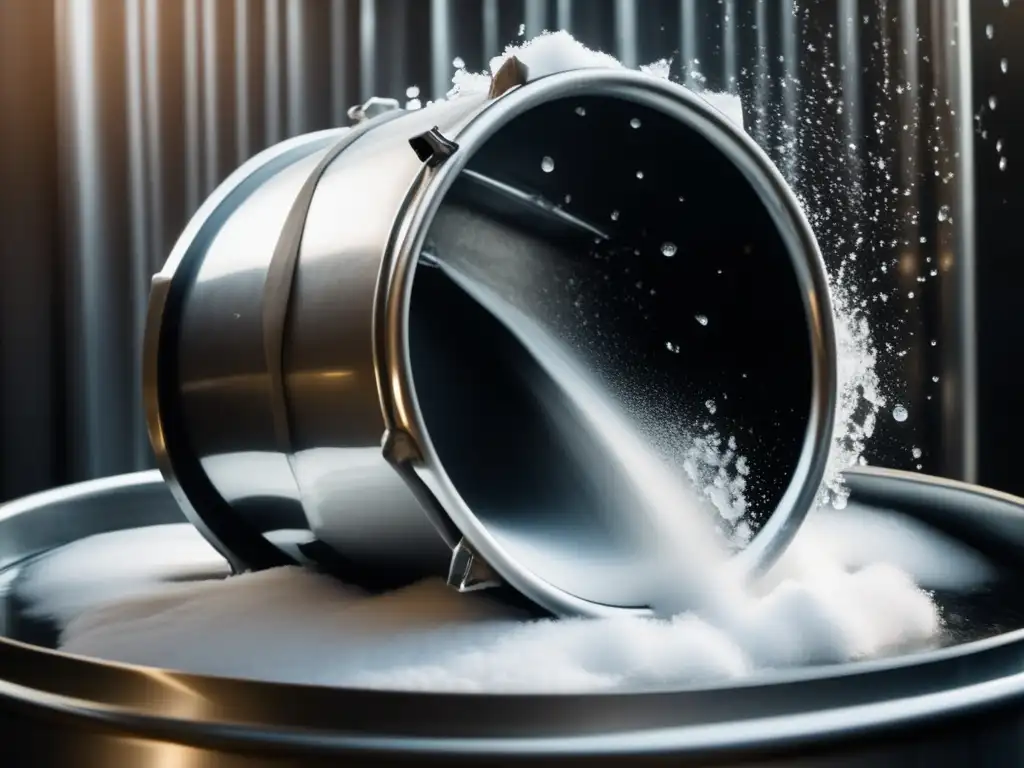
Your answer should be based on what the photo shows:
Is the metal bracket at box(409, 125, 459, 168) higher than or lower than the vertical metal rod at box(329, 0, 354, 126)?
lower

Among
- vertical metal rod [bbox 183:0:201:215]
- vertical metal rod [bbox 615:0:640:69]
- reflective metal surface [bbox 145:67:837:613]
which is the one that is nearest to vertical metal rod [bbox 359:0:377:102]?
vertical metal rod [bbox 183:0:201:215]

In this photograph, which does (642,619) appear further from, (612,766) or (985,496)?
(985,496)

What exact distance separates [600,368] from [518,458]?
105mm

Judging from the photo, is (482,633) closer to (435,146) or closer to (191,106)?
(435,146)

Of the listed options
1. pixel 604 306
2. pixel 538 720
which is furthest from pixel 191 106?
pixel 538 720

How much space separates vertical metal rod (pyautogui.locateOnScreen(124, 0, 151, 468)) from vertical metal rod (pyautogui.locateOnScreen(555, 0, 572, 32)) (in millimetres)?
829

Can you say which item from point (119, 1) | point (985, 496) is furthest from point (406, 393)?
point (119, 1)

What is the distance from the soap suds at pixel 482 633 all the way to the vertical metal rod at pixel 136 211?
4.72 ft

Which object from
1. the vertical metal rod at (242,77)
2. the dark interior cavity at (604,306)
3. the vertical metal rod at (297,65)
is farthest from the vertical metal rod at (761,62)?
the dark interior cavity at (604,306)

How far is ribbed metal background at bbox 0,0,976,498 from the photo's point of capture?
2070mm

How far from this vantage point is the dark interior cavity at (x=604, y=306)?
79 cm

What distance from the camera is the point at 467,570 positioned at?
1.89ft

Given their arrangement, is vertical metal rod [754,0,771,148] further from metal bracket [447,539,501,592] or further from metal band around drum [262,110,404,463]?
metal bracket [447,539,501,592]

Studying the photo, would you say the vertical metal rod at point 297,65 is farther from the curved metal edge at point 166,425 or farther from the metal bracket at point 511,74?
the metal bracket at point 511,74
